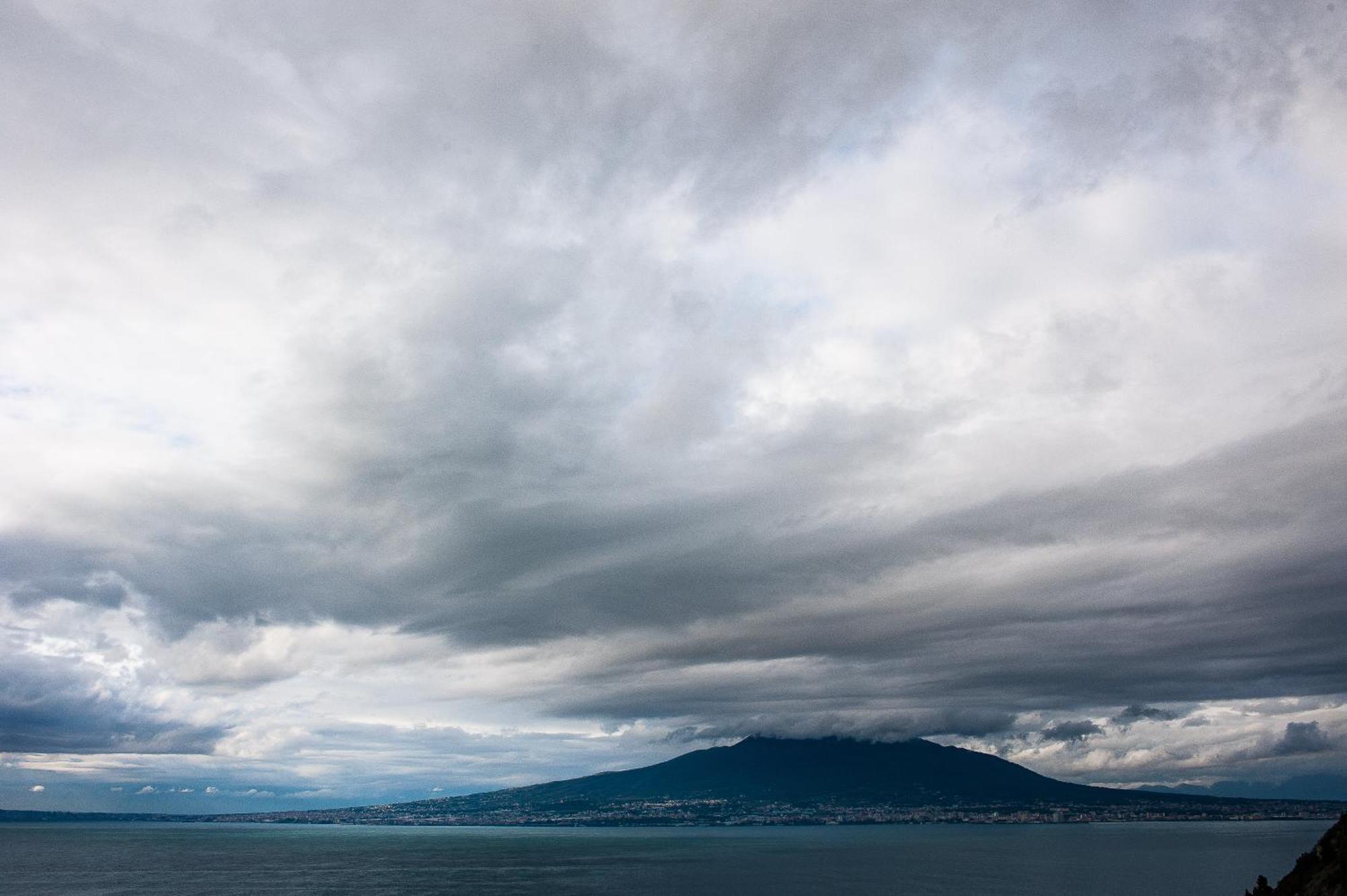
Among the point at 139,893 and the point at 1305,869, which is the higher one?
the point at 1305,869

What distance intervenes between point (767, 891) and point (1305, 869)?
133339 mm

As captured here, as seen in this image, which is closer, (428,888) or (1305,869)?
(1305,869)

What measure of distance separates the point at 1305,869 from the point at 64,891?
23128 centimetres

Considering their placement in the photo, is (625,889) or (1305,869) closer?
(1305,869)

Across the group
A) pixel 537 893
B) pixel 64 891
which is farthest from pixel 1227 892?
pixel 64 891

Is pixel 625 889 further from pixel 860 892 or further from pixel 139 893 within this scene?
pixel 139 893

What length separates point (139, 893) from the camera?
188m

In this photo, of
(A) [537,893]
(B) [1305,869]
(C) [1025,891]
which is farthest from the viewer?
(C) [1025,891]

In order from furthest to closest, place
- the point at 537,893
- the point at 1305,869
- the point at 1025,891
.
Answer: the point at 1025,891
the point at 537,893
the point at 1305,869

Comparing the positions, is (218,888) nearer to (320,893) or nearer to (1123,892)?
(320,893)

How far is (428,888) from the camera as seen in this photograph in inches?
7589

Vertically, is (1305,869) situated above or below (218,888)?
above

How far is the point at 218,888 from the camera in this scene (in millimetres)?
197500

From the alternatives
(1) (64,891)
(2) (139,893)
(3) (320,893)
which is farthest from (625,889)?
(1) (64,891)
